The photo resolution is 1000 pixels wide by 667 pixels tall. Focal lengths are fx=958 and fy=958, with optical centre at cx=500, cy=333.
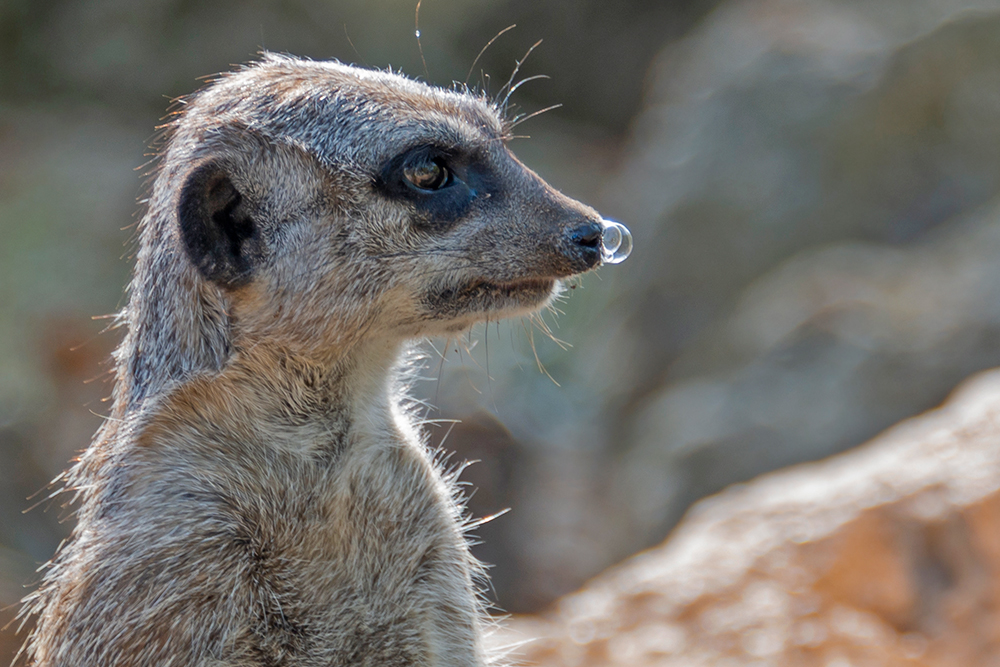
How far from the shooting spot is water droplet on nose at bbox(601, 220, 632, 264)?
248 cm

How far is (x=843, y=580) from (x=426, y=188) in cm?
195

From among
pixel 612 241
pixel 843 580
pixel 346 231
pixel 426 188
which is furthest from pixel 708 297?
pixel 346 231

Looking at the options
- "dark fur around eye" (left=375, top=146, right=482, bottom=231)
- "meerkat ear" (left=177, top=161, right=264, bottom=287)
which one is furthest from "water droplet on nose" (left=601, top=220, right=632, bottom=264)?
"meerkat ear" (left=177, top=161, right=264, bottom=287)

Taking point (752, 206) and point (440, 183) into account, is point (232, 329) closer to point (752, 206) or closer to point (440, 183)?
point (440, 183)

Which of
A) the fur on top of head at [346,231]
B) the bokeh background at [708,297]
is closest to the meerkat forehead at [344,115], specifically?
the fur on top of head at [346,231]

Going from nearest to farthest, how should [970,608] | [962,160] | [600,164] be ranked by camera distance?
1. [970,608]
2. [962,160]
3. [600,164]

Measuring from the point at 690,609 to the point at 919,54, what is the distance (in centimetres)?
531

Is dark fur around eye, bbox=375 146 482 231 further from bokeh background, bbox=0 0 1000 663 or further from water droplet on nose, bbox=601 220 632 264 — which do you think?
bokeh background, bbox=0 0 1000 663

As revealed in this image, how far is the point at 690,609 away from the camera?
3.35 m

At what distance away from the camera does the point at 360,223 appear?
2.38 meters

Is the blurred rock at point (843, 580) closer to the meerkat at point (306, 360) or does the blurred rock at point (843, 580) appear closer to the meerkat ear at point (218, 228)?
the meerkat at point (306, 360)

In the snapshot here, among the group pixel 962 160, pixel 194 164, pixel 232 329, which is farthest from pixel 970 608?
pixel 962 160

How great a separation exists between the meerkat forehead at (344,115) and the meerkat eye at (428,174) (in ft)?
0.17

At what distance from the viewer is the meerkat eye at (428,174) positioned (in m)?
2.39
